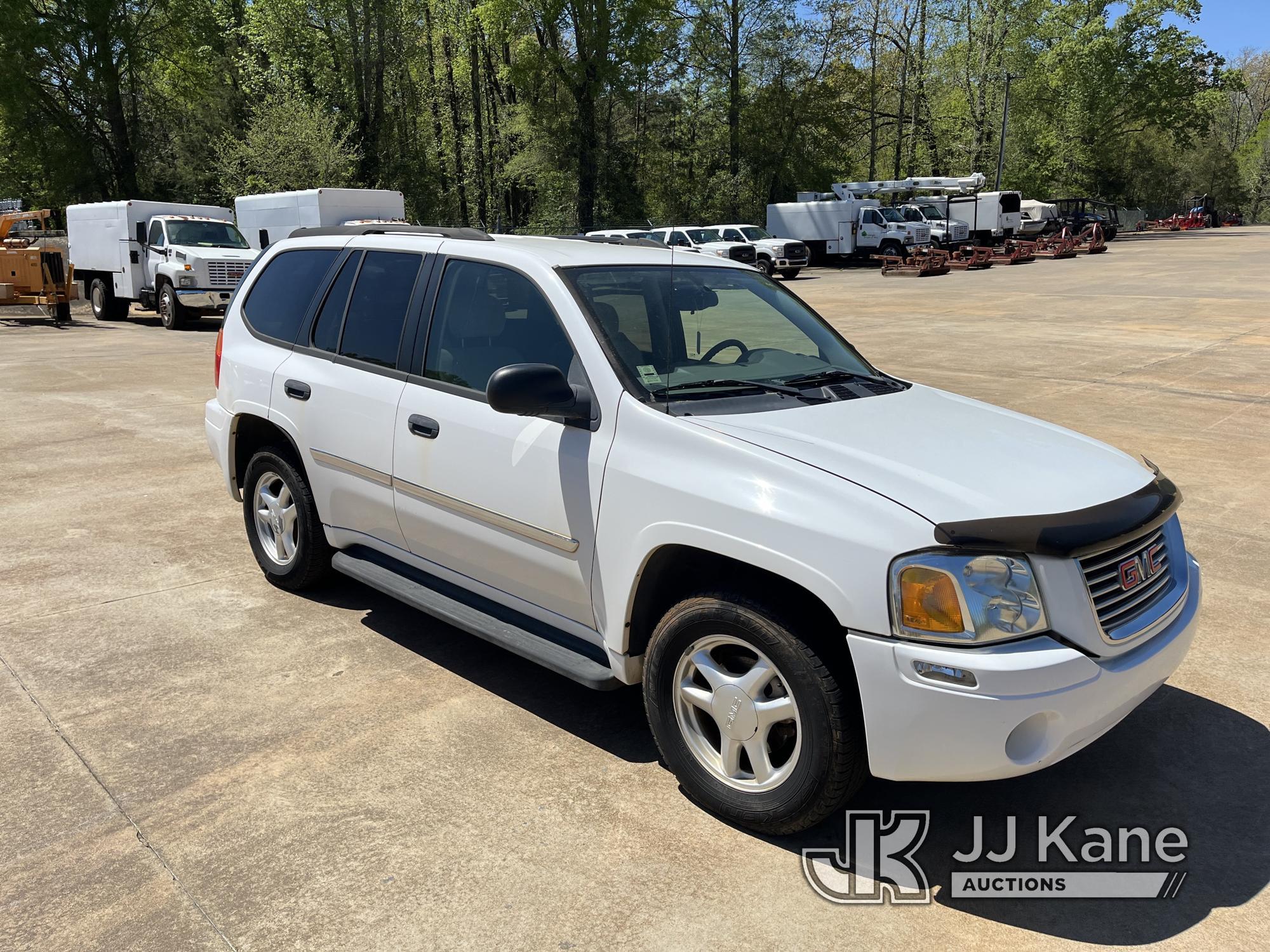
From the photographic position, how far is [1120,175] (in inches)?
2800

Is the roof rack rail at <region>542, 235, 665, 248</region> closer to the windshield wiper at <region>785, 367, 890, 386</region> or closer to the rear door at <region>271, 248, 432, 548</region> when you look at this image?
the rear door at <region>271, 248, 432, 548</region>

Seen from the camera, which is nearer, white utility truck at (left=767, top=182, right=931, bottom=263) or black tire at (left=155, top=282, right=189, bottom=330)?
black tire at (left=155, top=282, right=189, bottom=330)

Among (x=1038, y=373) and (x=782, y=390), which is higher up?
(x=782, y=390)

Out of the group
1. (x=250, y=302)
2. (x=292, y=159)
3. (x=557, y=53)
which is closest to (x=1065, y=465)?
(x=250, y=302)

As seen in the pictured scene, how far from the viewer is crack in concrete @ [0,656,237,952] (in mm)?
2666

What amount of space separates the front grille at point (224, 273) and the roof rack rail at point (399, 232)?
1626 centimetres

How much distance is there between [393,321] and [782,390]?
69.0 inches

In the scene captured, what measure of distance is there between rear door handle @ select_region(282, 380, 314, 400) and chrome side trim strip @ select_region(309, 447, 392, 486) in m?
0.25

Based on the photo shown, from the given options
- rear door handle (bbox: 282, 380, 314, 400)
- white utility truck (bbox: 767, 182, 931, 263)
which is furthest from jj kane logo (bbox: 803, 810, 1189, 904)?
white utility truck (bbox: 767, 182, 931, 263)

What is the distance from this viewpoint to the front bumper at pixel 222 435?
5180mm

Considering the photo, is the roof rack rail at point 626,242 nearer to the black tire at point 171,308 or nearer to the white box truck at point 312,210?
the black tire at point 171,308

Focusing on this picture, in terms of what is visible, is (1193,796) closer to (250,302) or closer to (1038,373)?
(250,302)

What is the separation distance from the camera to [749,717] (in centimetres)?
294

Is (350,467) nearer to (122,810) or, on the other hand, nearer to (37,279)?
(122,810)
